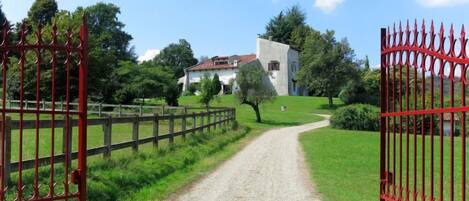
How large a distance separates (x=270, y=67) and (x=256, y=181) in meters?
70.1

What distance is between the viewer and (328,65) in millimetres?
67812

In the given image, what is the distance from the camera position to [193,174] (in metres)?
11.7

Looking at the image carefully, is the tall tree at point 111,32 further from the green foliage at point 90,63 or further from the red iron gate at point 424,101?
the red iron gate at point 424,101

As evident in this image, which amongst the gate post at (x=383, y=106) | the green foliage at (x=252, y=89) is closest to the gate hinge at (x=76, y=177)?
the gate post at (x=383, y=106)

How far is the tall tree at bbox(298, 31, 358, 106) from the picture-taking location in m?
67.2

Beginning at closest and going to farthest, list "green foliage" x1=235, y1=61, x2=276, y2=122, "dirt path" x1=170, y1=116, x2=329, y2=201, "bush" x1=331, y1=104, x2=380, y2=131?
"dirt path" x1=170, y1=116, x2=329, y2=201 < "bush" x1=331, y1=104, x2=380, y2=131 < "green foliage" x1=235, y1=61, x2=276, y2=122

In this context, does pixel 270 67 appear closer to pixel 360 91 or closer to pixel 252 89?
pixel 360 91

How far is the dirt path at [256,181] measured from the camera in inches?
365

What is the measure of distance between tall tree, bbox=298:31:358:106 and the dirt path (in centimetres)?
5138

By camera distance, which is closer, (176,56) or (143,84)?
(143,84)

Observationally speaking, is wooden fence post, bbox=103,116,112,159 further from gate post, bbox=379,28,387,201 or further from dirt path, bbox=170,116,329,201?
gate post, bbox=379,28,387,201

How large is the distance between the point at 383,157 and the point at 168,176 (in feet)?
20.6

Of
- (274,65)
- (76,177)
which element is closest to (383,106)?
(76,177)

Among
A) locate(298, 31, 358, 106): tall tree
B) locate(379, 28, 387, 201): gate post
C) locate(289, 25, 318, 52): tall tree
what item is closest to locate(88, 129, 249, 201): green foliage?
locate(379, 28, 387, 201): gate post
